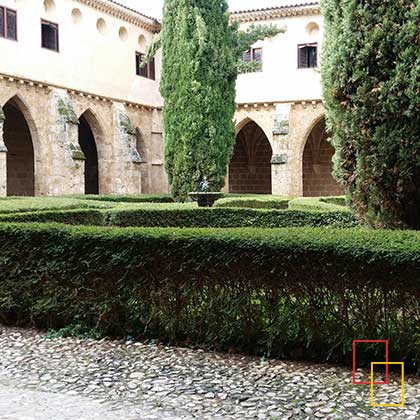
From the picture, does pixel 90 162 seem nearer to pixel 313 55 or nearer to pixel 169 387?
pixel 313 55

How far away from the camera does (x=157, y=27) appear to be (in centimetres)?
2670

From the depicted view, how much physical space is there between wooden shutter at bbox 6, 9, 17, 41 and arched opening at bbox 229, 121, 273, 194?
12433 millimetres

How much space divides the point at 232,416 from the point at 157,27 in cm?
2493

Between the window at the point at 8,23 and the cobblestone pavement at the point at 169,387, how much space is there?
56.3 feet

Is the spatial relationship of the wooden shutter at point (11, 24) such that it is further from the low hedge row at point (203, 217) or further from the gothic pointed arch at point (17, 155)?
the low hedge row at point (203, 217)

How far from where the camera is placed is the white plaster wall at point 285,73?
79.6ft

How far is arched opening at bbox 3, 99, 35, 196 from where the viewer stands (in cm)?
2542

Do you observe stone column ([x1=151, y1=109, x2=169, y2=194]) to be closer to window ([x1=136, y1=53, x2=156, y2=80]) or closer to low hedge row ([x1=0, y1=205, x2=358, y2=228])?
window ([x1=136, y1=53, x2=156, y2=80])

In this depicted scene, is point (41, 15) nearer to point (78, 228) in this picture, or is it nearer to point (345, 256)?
point (78, 228)

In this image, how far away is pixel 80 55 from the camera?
2300 centimetres

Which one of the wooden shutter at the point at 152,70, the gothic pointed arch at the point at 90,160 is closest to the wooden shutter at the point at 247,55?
the wooden shutter at the point at 152,70

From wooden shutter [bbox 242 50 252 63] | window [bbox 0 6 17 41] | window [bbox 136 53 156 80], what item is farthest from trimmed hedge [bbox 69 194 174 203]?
wooden shutter [bbox 242 50 252 63]

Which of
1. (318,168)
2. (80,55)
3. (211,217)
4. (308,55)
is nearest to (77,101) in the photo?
(80,55)

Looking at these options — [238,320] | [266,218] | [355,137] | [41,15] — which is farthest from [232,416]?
[41,15]
